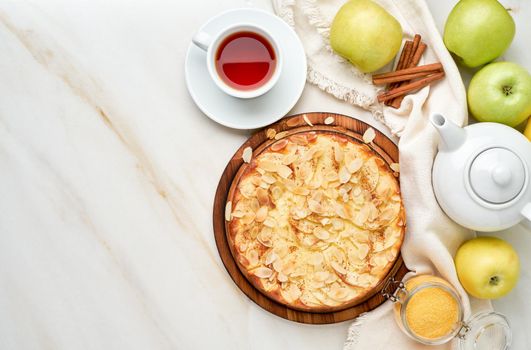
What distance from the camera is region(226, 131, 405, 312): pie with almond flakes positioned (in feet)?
3.45

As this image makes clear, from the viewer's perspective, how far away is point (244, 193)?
1.05m

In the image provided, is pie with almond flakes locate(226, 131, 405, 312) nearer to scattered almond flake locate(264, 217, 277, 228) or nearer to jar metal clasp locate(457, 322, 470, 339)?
scattered almond flake locate(264, 217, 277, 228)

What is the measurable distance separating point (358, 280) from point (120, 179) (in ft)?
1.75

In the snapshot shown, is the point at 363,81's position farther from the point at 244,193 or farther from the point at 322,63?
the point at 244,193

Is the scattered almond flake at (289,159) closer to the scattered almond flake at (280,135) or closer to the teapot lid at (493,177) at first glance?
the scattered almond flake at (280,135)

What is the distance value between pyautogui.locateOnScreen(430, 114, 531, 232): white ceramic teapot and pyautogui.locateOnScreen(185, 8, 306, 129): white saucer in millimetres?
304

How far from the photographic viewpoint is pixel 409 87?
1099 millimetres

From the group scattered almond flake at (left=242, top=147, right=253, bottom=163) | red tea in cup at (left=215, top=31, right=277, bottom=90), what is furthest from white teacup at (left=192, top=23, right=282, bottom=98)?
scattered almond flake at (left=242, top=147, right=253, bottom=163)

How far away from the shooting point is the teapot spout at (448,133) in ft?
3.08

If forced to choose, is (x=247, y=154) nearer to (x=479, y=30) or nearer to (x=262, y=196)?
(x=262, y=196)

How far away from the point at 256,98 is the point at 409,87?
31 cm

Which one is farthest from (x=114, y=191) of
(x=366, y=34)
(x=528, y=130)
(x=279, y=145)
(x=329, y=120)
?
(x=528, y=130)

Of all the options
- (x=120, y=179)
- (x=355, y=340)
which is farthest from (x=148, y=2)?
(x=355, y=340)

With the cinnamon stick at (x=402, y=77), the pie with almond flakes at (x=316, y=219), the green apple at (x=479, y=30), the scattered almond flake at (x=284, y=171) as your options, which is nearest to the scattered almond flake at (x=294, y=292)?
the pie with almond flakes at (x=316, y=219)
